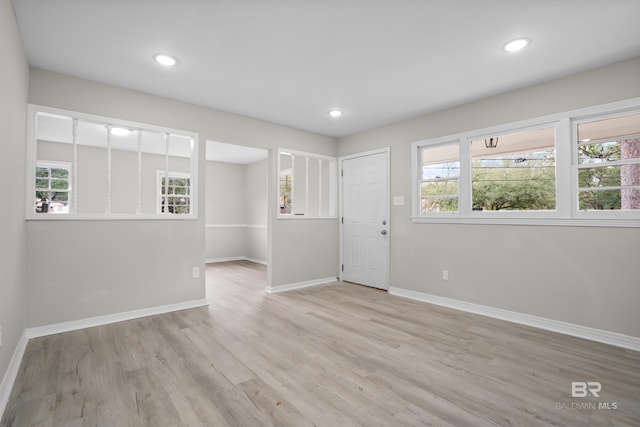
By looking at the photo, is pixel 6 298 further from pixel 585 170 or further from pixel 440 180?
pixel 585 170

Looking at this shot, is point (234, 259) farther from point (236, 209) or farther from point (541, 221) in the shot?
point (541, 221)

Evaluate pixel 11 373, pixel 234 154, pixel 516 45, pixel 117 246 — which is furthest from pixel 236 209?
pixel 516 45

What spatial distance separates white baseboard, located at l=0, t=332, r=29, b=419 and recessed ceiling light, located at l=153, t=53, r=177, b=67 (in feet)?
8.36

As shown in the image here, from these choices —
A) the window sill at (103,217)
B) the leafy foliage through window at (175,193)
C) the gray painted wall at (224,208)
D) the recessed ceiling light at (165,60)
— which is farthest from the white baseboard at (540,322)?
the leafy foliage through window at (175,193)

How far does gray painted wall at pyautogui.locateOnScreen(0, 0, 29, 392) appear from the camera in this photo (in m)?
1.93

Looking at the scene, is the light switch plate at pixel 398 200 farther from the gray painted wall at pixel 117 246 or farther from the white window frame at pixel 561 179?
the gray painted wall at pixel 117 246

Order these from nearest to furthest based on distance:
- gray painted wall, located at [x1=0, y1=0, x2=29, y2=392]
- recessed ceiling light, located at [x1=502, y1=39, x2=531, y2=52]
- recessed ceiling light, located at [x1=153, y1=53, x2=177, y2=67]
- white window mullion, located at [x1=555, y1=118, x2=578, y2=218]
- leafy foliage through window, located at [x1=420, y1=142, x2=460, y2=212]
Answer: gray painted wall, located at [x1=0, y1=0, x2=29, y2=392] < recessed ceiling light, located at [x1=502, y1=39, x2=531, y2=52] < recessed ceiling light, located at [x1=153, y1=53, x2=177, y2=67] < white window mullion, located at [x1=555, y1=118, x2=578, y2=218] < leafy foliage through window, located at [x1=420, y1=142, x2=460, y2=212]

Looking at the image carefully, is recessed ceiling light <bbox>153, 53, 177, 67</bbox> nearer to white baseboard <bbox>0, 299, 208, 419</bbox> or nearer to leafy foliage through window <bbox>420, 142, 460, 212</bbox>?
white baseboard <bbox>0, 299, 208, 419</bbox>

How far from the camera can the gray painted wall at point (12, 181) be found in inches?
75.9

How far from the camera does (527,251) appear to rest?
10.8 ft

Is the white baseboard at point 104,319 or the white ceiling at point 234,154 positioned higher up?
the white ceiling at point 234,154

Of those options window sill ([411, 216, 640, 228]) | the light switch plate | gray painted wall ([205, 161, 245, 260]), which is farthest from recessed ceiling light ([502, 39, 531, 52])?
gray painted wall ([205, 161, 245, 260])

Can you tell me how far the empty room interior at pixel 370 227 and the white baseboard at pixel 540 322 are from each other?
0.02 meters

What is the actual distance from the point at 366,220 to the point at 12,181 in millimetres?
4070
